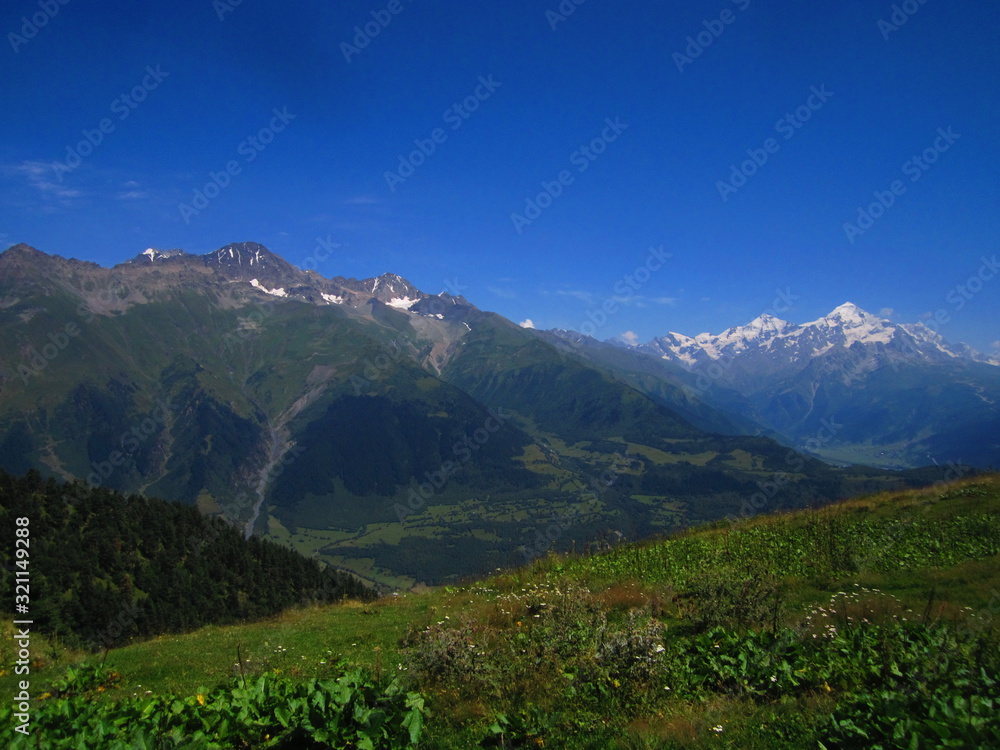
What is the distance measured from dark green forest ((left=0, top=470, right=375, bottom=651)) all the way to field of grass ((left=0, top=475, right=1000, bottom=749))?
82.7 feet

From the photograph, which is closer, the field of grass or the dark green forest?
the field of grass

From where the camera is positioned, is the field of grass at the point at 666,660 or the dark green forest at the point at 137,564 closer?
the field of grass at the point at 666,660

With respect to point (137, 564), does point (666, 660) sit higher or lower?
higher

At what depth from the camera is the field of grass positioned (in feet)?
22.2

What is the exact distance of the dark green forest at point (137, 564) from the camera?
48031mm

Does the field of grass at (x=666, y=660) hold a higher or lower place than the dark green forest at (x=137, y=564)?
higher

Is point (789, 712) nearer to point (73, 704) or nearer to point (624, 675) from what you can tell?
point (624, 675)

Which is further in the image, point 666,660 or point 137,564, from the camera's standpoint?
point 137,564

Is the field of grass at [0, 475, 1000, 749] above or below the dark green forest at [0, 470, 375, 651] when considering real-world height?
above

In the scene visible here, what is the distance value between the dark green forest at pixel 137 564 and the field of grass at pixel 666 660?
25192mm

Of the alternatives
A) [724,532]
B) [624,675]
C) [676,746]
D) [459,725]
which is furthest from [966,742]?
[724,532]

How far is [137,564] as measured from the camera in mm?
59375

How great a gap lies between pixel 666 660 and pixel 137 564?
228 ft

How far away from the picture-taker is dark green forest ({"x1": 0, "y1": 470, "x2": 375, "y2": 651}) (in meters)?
48.0
